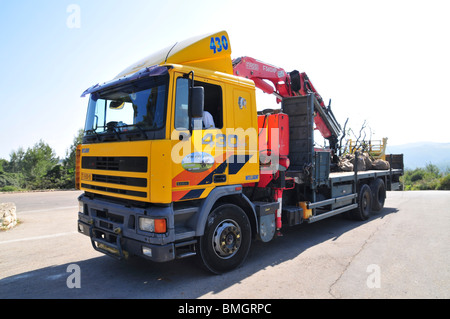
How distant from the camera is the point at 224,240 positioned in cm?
417

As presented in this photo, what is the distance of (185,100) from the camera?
3736mm

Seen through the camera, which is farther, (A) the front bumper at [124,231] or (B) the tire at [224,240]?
(B) the tire at [224,240]

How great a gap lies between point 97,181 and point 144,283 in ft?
5.51

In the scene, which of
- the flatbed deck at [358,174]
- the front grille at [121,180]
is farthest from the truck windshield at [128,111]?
the flatbed deck at [358,174]

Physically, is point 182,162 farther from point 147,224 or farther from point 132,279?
point 132,279

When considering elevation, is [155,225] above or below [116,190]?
below

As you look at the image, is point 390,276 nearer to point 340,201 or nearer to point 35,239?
point 340,201

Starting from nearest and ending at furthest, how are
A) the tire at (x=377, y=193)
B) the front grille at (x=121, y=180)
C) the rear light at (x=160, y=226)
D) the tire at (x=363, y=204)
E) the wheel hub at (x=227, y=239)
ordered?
the rear light at (x=160, y=226) < the front grille at (x=121, y=180) < the wheel hub at (x=227, y=239) < the tire at (x=363, y=204) < the tire at (x=377, y=193)

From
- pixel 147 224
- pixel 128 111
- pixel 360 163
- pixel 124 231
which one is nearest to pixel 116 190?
pixel 124 231

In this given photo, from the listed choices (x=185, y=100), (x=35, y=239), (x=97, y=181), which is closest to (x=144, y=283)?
(x=97, y=181)

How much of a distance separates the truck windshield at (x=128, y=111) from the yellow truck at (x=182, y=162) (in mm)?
15

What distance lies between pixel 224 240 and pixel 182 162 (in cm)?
137

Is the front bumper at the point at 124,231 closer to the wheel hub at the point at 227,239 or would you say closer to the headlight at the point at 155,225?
the headlight at the point at 155,225

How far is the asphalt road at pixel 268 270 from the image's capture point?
365 cm
